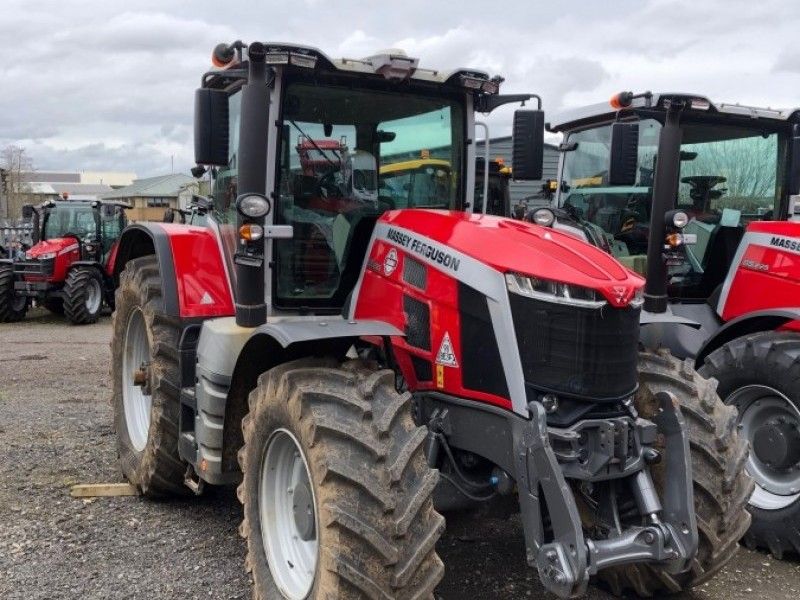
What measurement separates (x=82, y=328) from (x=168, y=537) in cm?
1014

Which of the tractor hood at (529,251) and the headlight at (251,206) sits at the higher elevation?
the headlight at (251,206)

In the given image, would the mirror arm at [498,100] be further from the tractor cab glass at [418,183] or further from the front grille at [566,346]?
the front grille at [566,346]

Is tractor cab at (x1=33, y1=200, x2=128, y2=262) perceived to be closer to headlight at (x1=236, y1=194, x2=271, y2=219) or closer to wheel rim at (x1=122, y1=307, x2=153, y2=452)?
wheel rim at (x1=122, y1=307, x2=153, y2=452)

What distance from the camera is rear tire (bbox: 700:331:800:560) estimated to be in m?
4.32

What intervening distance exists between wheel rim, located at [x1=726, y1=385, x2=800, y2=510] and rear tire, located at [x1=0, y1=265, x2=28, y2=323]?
42.0 ft

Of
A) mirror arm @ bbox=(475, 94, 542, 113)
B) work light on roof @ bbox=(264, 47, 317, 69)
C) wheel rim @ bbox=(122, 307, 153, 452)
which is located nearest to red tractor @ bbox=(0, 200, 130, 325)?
wheel rim @ bbox=(122, 307, 153, 452)

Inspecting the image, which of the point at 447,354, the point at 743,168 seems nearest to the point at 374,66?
the point at 447,354

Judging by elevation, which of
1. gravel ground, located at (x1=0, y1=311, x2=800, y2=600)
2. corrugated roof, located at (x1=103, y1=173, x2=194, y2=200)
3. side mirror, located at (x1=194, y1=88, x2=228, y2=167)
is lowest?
gravel ground, located at (x1=0, y1=311, x2=800, y2=600)

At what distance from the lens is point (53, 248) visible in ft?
45.3

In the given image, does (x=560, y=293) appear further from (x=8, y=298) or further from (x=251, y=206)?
Result: (x=8, y=298)

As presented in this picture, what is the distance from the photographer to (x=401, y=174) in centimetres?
406

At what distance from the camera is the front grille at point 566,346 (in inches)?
115

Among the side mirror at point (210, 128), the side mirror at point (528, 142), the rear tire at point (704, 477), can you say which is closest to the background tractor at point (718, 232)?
the rear tire at point (704, 477)

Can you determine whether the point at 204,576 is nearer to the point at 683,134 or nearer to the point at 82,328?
the point at 683,134
